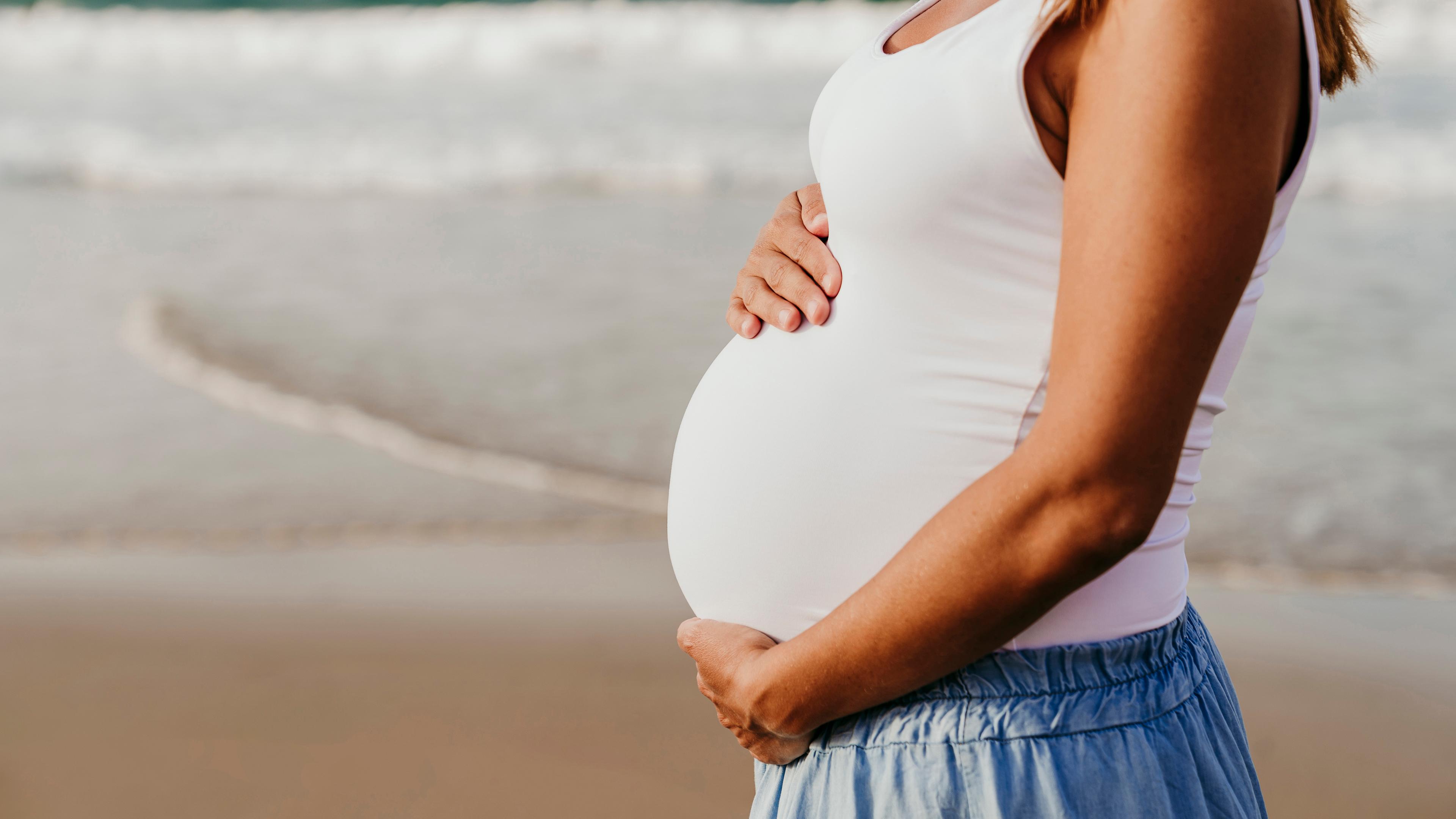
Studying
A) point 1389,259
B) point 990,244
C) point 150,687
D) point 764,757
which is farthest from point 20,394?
point 1389,259

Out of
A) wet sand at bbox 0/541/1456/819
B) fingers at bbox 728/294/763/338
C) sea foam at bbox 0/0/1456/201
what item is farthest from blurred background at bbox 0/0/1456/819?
fingers at bbox 728/294/763/338

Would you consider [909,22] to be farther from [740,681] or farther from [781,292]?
[740,681]

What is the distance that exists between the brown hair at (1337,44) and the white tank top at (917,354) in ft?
0.34

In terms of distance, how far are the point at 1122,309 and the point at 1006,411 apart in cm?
16

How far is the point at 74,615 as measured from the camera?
8.80 ft

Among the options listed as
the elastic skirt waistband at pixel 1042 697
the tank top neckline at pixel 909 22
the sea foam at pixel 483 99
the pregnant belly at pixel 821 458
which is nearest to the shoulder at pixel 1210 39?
the tank top neckline at pixel 909 22

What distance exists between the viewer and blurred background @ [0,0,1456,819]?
2.25m

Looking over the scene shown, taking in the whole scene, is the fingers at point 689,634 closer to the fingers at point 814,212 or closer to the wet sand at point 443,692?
the fingers at point 814,212

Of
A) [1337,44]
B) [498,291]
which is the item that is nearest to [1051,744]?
[1337,44]

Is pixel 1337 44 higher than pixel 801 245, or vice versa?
pixel 1337 44

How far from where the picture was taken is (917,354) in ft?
2.94

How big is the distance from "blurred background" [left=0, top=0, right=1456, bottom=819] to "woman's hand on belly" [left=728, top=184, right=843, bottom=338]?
2.13ft

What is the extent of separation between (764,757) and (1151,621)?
366 millimetres

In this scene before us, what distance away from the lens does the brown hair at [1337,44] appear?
90 cm
